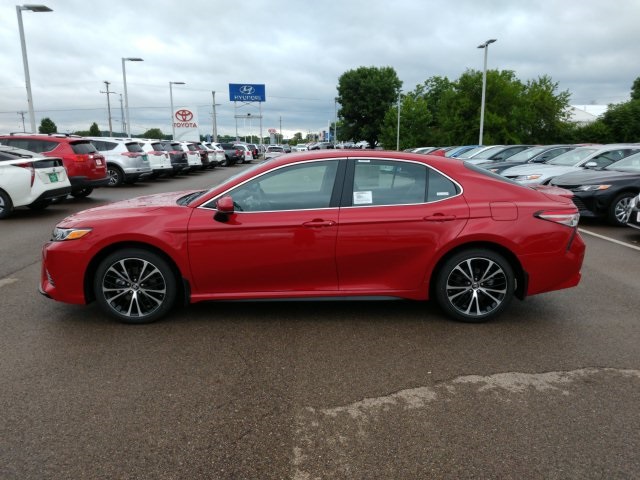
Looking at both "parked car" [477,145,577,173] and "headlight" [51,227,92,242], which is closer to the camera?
"headlight" [51,227,92,242]

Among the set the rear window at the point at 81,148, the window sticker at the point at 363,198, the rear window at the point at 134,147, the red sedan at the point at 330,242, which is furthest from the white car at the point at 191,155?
the window sticker at the point at 363,198

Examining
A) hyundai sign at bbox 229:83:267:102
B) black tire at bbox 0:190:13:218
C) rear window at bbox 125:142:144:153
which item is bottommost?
black tire at bbox 0:190:13:218

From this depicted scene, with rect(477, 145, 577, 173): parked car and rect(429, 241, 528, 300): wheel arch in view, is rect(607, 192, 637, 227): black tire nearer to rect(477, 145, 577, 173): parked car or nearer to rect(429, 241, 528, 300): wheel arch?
rect(477, 145, 577, 173): parked car

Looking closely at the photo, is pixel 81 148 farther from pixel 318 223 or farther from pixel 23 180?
pixel 318 223

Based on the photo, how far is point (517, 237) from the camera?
443cm

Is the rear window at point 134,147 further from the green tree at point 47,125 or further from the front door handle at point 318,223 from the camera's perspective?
the green tree at point 47,125

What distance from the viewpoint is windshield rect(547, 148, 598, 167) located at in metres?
13.0

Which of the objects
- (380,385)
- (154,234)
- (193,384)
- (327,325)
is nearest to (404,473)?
(380,385)

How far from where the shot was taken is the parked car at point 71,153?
13.3 metres

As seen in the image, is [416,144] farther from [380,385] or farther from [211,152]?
[380,385]

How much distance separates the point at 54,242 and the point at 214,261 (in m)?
1.44

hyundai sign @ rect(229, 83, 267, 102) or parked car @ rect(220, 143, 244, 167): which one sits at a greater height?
hyundai sign @ rect(229, 83, 267, 102)

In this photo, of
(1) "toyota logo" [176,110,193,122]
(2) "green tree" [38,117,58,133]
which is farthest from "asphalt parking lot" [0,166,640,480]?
(2) "green tree" [38,117,58,133]

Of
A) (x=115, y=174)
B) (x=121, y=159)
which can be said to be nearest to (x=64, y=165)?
(x=121, y=159)
